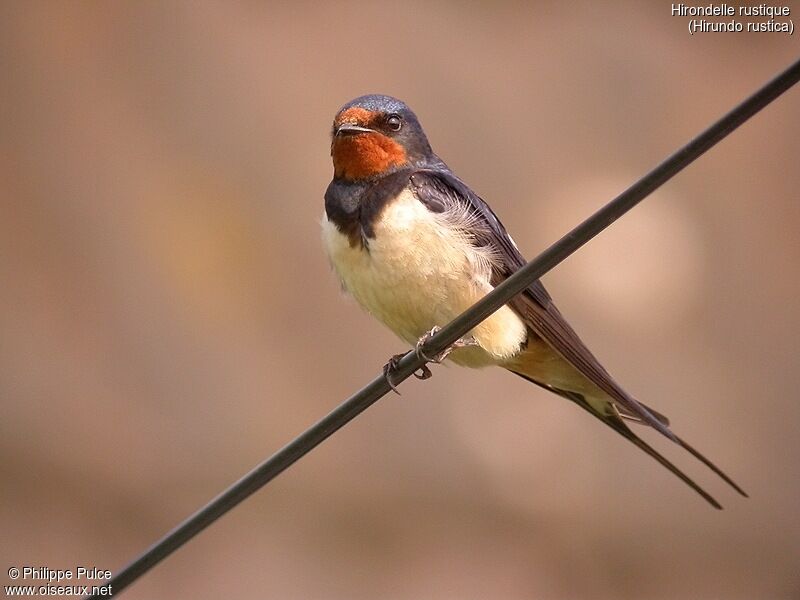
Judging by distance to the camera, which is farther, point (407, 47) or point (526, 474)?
point (407, 47)

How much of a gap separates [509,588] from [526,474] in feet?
2.16

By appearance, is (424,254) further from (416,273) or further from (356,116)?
(356,116)

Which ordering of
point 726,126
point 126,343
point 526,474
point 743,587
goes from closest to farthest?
point 726,126 < point 126,343 < point 526,474 < point 743,587

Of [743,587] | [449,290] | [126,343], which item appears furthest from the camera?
[743,587]

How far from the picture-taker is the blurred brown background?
18.3ft

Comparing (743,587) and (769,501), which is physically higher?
(769,501)

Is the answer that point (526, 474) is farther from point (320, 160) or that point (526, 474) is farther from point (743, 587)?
point (320, 160)

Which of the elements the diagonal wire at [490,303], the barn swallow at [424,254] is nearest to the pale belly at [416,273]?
the barn swallow at [424,254]

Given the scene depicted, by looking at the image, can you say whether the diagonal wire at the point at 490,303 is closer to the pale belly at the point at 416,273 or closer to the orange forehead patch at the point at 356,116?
the pale belly at the point at 416,273

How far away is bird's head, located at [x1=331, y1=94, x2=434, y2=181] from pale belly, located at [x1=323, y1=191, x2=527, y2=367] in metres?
0.13

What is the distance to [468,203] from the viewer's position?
2672 mm

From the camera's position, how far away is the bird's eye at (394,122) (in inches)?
108

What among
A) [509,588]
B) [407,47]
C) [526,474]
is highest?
[407,47]

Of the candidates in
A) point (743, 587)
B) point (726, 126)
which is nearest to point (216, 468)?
point (743, 587)
